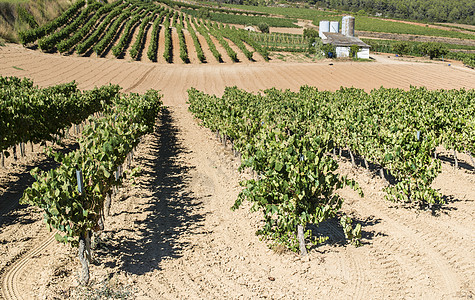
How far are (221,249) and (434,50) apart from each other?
272ft

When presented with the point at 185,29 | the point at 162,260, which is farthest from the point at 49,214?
the point at 185,29

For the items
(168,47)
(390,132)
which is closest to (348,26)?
(168,47)

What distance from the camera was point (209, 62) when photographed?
203 ft

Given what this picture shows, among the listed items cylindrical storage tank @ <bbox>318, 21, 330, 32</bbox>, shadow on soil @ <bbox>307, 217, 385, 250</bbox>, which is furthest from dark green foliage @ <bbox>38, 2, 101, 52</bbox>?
shadow on soil @ <bbox>307, 217, 385, 250</bbox>

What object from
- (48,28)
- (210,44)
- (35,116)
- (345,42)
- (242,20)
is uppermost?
(242,20)

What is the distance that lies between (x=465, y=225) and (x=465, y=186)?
A: 4.35 meters

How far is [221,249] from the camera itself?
36.6ft

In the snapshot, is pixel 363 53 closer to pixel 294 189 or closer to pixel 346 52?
pixel 346 52

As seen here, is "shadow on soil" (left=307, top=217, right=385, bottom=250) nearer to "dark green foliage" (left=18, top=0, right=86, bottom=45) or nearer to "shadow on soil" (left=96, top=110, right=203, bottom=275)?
"shadow on soil" (left=96, top=110, right=203, bottom=275)

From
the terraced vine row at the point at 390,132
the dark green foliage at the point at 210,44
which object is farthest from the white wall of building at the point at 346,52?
the terraced vine row at the point at 390,132

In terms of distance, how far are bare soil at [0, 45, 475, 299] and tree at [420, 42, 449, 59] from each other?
68.8 meters

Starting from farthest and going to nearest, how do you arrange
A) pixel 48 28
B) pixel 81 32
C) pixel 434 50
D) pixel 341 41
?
pixel 434 50 → pixel 341 41 → pixel 81 32 → pixel 48 28

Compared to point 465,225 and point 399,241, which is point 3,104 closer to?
point 399,241

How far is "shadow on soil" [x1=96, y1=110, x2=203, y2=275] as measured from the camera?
10.6m
